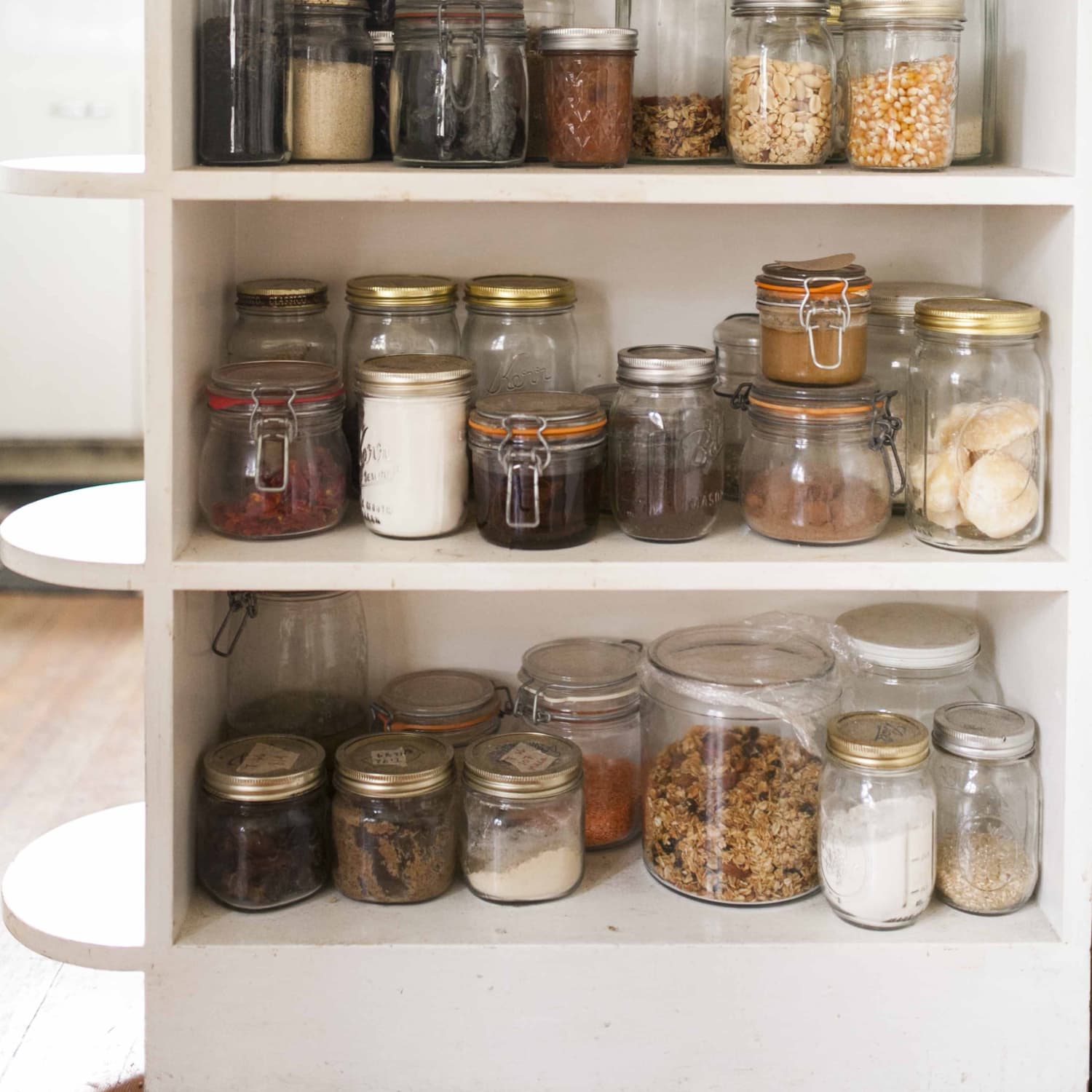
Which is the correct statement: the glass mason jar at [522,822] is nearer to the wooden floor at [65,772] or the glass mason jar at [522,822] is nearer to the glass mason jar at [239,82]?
the wooden floor at [65,772]

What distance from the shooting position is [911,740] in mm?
1398

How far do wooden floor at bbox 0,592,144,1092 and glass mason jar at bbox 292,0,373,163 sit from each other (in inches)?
37.7

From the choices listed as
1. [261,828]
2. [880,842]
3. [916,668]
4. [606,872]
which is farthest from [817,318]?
[261,828]

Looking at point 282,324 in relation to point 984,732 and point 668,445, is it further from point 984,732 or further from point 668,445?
point 984,732

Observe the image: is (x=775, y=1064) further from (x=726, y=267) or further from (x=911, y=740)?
(x=726, y=267)

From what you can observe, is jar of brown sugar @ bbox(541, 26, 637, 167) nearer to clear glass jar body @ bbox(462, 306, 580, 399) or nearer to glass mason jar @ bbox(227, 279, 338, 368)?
clear glass jar body @ bbox(462, 306, 580, 399)

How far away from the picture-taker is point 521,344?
1527 mm

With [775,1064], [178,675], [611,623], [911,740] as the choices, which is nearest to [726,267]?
[611,623]

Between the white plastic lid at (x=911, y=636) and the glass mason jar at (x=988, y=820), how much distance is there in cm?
8

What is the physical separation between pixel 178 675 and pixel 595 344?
56 cm

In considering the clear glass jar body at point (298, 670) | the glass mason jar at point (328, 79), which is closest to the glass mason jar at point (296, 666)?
the clear glass jar body at point (298, 670)

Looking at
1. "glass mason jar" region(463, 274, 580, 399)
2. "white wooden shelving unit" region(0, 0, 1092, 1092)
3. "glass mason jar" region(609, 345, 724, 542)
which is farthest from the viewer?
"glass mason jar" region(463, 274, 580, 399)

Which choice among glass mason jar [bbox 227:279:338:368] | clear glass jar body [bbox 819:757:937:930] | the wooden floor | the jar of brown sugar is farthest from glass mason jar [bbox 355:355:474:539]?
the wooden floor

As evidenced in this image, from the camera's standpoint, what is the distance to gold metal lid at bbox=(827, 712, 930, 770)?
4.55 feet
